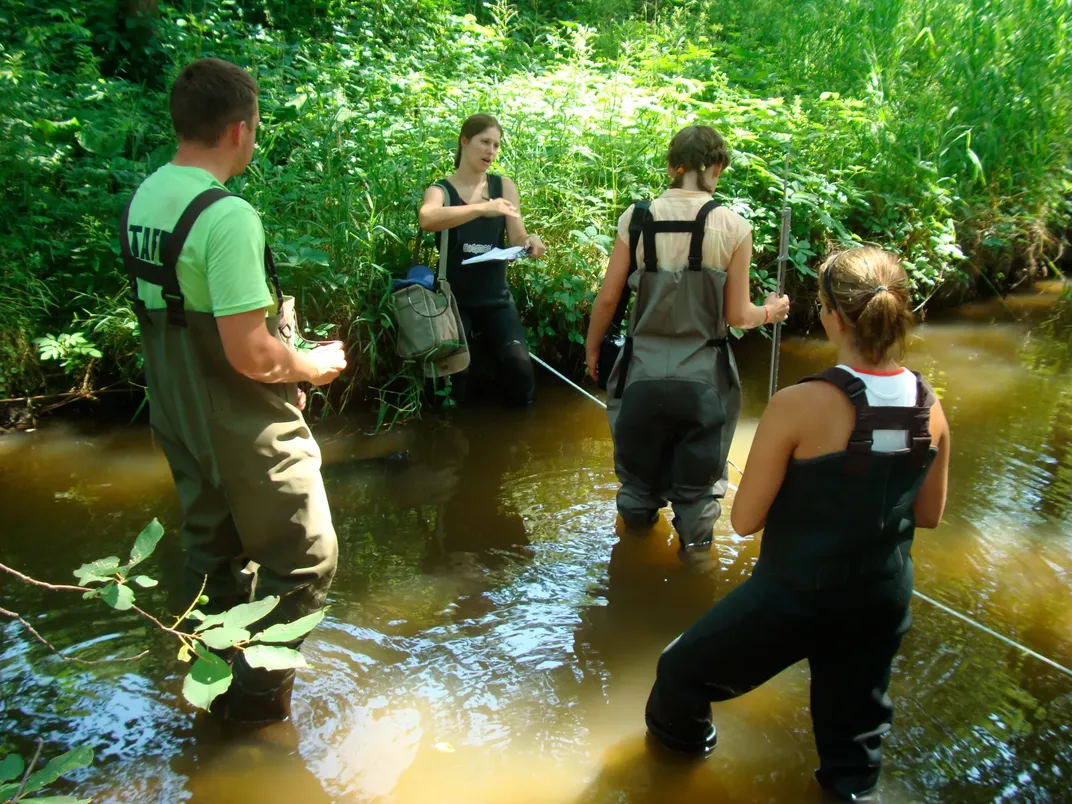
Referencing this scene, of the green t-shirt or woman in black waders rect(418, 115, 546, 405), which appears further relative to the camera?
woman in black waders rect(418, 115, 546, 405)

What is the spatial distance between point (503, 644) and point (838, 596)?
1.73m

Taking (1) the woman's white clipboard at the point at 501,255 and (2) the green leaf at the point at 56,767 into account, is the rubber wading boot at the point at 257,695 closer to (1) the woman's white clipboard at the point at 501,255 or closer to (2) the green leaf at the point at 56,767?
(2) the green leaf at the point at 56,767

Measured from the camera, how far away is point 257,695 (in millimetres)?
2930

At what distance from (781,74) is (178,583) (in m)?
8.55

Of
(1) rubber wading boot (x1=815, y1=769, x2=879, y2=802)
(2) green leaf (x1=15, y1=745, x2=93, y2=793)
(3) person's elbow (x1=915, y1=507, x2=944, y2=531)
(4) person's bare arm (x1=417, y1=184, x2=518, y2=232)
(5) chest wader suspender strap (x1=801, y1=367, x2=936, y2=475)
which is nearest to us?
(2) green leaf (x1=15, y1=745, x2=93, y2=793)

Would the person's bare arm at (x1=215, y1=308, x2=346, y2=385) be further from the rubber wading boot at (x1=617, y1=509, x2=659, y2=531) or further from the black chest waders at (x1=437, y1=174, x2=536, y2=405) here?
the black chest waders at (x1=437, y1=174, x2=536, y2=405)

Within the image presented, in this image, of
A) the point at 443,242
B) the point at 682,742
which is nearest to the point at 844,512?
the point at 682,742

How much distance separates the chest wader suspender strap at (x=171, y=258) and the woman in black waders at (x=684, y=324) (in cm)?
173

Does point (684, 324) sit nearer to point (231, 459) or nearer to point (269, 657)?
point (231, 459)

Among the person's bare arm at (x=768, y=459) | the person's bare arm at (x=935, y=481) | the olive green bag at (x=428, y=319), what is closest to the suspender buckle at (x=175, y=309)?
the person's bare arm at (x=768, y=459)

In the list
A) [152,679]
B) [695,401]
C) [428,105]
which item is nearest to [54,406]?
[152,679]

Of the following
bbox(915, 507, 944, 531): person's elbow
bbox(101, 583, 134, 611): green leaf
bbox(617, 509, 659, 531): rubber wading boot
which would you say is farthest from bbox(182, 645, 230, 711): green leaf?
bbox(617, 509, 659, 531): rubber wading boot

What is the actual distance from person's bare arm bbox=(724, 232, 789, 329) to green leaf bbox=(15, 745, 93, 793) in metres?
2.87

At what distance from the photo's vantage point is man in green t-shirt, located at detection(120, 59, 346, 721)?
2.39m
